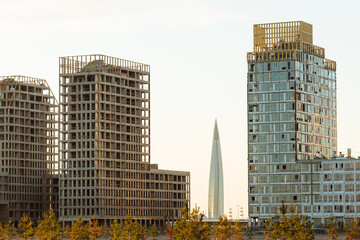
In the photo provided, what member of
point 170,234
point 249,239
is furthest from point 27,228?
point 249,239

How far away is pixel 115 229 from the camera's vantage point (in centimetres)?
17362

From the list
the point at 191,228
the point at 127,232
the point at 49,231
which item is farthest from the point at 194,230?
the point at 49,231

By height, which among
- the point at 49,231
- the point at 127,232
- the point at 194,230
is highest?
the point at 194,230

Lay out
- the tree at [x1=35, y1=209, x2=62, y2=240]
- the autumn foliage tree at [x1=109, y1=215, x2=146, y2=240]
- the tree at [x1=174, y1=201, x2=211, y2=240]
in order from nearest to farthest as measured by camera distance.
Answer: the tree at [x1=174, y1=201, x2=211, y2=240] < the tree at [x1=35, y1=209, x2=62, y2=240] < the autumn foliage tree at [x1=109, y1=215, x2=146, y2=240]

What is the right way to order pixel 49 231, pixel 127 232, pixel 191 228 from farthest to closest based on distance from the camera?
pixel 127 232 < pixel 49 231 < pixel 191 228

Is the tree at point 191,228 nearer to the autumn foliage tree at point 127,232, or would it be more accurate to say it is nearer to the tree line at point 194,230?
the tree line at point 194,230

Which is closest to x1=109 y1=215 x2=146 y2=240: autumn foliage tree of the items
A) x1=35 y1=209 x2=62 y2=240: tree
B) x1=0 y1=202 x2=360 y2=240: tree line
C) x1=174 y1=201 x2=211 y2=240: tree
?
x1=0 y1=202 x2=360 y2=240: tree line

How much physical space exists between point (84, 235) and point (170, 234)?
29.3 metres

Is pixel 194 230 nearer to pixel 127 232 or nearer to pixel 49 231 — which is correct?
pixel 127 232

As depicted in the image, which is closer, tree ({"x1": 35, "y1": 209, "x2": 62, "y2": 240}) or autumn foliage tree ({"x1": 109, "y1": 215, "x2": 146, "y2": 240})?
tree ({"x1": 35, "y1": 209, "x2": 62, "y2": 240})

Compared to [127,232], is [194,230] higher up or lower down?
higher up

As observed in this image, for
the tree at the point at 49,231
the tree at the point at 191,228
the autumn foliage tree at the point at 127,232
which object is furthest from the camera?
the autumn foliage tree at the point at 127,232

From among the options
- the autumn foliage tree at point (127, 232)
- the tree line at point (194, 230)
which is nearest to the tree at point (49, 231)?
the tree line at point (194, 230)

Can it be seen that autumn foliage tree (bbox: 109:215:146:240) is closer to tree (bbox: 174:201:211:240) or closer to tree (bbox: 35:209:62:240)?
tree (bbox: 35:209:62:240)
